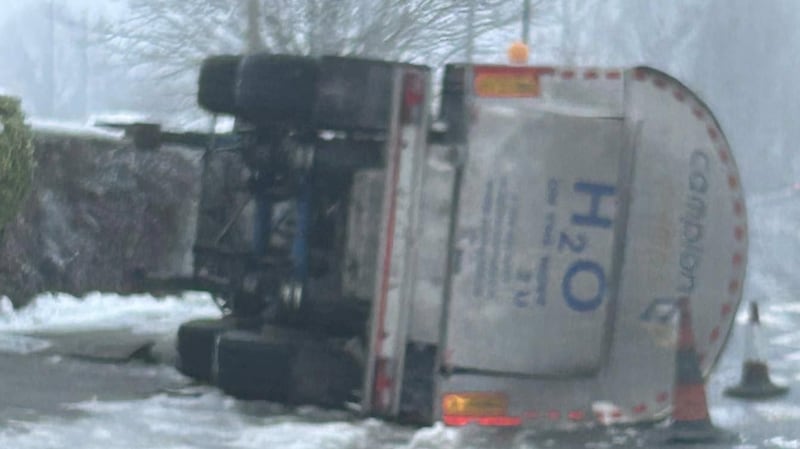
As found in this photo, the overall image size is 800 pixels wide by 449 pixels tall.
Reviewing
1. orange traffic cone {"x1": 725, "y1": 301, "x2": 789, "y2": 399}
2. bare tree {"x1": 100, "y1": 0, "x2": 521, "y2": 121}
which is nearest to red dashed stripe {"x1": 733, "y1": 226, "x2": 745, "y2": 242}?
orange traffic cone {"x1": 725, "y1": 301, "x2": 789, "y2": 399}

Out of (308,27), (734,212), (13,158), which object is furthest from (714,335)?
(308,27)

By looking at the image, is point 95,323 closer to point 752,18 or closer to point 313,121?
point 313,121

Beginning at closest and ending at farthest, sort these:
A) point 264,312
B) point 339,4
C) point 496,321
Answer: point 496,321 → point 264,312 → point 339,4

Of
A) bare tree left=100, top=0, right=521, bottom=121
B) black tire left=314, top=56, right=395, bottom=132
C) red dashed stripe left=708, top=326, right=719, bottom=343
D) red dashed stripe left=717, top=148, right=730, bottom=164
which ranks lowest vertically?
red dashed stripe left=708, top=326, right=719, bottom=343

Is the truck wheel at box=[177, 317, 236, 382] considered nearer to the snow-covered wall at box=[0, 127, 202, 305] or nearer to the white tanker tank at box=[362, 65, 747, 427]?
the white tanker tank at box=[362, 65, 747, 427]

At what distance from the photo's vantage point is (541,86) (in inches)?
344

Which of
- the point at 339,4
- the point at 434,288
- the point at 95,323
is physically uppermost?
the point at 339,4

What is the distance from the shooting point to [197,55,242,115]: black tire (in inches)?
397

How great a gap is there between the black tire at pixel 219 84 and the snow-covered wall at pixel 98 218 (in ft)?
14.3

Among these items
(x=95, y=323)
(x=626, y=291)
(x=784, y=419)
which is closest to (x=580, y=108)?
(x=626, y=291)

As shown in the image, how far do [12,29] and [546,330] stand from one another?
330ft

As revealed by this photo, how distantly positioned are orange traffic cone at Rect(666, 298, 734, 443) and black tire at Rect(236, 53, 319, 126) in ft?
8.29

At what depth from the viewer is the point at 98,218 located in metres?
15.6

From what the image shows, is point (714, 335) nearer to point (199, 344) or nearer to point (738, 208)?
point (738, 208)
